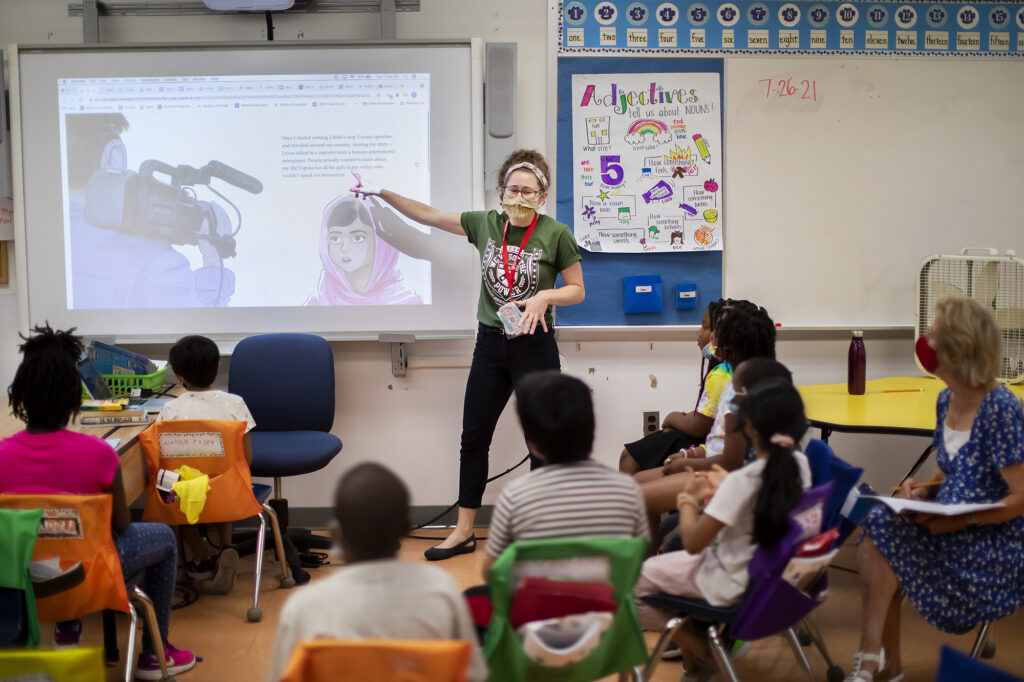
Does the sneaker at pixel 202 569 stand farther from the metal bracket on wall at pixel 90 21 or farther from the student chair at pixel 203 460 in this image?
the metal bracket on wall at pixel 90 21

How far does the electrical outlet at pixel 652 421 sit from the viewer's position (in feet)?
12.4

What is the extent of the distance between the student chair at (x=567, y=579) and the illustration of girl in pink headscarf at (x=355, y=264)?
2233 mm

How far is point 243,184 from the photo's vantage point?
358cm

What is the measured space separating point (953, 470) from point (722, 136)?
6.17 ft

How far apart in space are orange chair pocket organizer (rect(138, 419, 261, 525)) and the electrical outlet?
72.2 inches

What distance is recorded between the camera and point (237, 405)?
9.39 feet

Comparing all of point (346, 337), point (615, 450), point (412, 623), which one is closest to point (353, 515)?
point (412, 623)

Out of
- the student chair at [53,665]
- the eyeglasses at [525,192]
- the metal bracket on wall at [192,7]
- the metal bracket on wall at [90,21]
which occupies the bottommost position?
the student chair at [53,665]

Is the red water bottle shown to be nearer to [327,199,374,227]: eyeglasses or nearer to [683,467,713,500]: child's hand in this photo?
[683,467,713,500]: child's hand

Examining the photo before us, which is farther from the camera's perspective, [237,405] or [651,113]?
[651,113]

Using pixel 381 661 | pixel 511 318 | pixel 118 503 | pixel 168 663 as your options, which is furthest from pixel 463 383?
pixel 381 661

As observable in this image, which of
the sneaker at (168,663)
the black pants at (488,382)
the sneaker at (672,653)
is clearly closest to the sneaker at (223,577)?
the sneaker at (168,663)

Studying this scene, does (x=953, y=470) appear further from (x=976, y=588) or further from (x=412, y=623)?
(x=412, y=623)

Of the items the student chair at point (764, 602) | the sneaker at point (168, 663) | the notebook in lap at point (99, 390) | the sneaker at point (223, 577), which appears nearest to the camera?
the student chair at point (764, 602)
